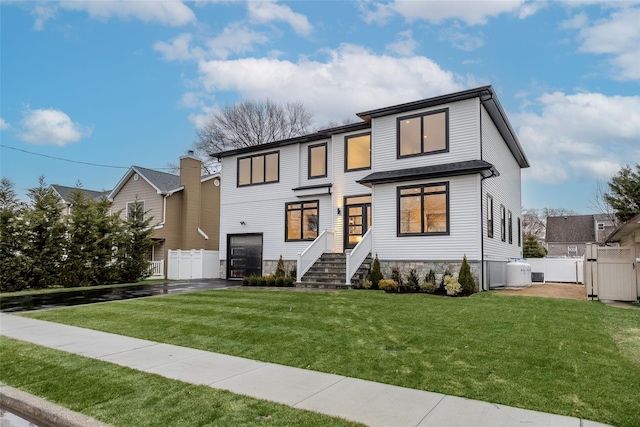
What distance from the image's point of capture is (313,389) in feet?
14.4

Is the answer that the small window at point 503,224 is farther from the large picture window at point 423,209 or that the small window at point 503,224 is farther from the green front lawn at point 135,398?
the green front lawn at point 135,398

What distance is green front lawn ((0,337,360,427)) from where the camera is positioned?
3621 mm

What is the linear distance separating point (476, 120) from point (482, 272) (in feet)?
16.8

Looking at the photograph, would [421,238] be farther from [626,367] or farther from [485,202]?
[626,367]

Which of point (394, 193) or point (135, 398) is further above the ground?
point (394, 193)

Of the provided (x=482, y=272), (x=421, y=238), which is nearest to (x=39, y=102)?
(x=421, y=238)

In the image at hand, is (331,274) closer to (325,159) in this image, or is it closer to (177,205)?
(325,159)

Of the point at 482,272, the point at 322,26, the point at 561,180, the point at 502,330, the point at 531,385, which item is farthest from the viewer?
the point at 561,180

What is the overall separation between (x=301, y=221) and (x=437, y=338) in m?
12.5

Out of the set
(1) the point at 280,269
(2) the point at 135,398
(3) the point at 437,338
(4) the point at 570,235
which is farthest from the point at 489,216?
(4) the point at 570,235

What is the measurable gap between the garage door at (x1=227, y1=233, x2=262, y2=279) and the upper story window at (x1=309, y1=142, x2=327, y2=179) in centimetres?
425

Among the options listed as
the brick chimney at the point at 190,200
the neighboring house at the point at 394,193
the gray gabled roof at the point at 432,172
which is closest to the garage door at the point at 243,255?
the neighboring house at the point at 394,193

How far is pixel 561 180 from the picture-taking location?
1542 inches

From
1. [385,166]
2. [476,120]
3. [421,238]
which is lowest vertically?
[421,238]
